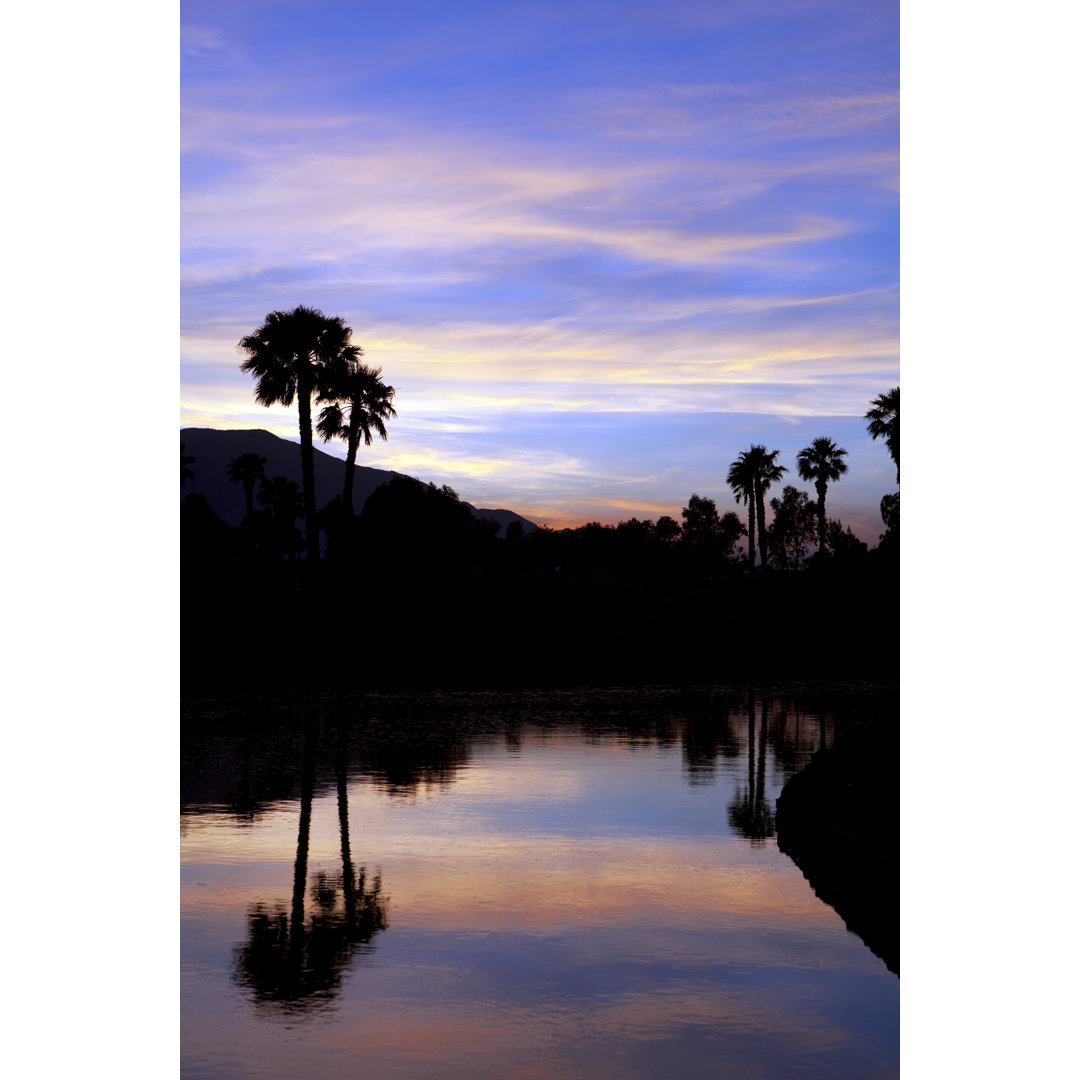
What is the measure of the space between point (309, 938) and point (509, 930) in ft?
4.03

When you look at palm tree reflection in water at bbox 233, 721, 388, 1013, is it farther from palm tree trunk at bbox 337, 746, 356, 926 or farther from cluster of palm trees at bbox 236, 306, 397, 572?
cluster of palm trees at bbox 236, 306, 397, 572

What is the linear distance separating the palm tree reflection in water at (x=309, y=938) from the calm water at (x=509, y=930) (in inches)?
0.9

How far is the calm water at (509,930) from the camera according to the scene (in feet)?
20.9

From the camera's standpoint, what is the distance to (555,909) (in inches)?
354

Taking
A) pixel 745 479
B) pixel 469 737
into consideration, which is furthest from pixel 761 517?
pixel 469 737

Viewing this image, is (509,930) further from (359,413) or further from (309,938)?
(359,413)

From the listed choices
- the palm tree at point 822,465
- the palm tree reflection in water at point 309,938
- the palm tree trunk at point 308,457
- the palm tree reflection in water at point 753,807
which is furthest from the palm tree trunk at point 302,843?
the palm tree at point 822,465
